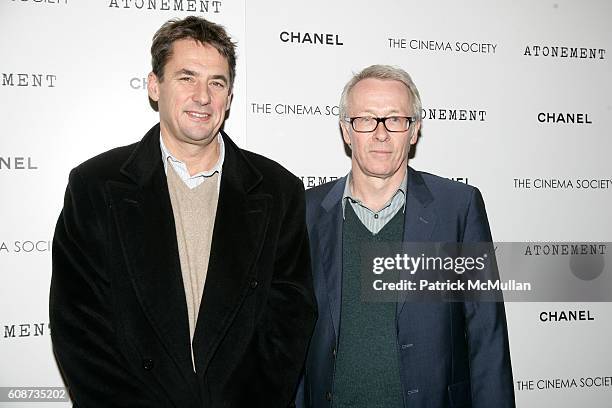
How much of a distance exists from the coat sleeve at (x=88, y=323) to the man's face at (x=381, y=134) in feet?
3.10

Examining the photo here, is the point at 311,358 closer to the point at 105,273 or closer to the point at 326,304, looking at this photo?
the point at 326,304

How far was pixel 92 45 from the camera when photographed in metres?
2.37

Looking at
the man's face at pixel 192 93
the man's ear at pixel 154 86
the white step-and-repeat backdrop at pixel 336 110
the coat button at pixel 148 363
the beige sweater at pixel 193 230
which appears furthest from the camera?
the white step-and-repeat backdrop at pixel 336 110

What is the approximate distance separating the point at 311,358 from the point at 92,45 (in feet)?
5.48

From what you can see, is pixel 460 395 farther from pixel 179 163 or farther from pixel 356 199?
pixel 179 163

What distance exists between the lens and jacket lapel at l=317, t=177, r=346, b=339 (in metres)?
1.89

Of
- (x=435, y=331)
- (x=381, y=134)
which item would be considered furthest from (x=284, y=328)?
(x=381, y=134)

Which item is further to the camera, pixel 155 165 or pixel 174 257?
pixel 155 165

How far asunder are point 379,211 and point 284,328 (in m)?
0.56

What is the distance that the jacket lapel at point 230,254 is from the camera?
1.66 metres

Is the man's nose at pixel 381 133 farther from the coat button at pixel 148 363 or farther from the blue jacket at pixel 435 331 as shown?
the coat button at pixel 148 363

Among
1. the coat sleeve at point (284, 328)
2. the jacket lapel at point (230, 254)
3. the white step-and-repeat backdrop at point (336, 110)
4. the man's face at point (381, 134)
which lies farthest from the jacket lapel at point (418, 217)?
the white step-and-repeat backdrop at point (336, 110)

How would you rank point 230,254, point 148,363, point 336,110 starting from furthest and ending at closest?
1. point 336,110
2. point 230,254
3. point 148,363

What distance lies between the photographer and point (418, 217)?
6.36 feet
